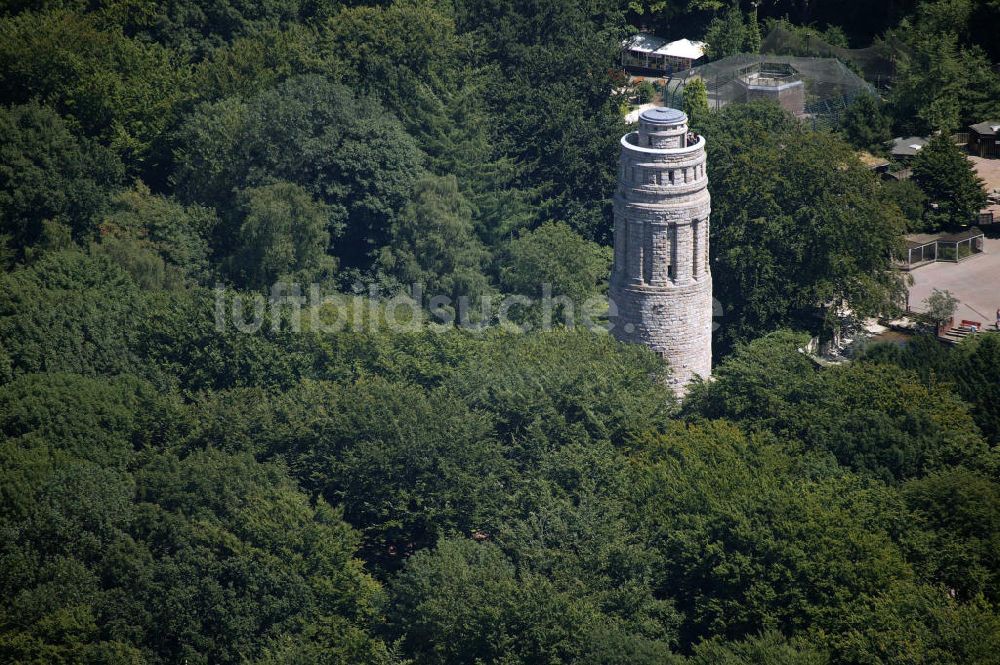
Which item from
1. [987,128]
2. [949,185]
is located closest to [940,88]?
[987,128]

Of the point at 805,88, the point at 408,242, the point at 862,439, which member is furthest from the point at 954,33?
the point at 862,439

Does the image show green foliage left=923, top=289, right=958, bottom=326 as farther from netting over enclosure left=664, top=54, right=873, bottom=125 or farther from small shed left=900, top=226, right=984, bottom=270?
netting over enclosure left=664, top=54, right=873, bottom=125

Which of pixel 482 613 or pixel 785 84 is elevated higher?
pixel 785 84

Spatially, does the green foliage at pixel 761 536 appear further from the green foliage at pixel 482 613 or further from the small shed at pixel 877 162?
the small shed at pixel 877 162

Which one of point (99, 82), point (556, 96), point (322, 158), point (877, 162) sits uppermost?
point (99, 82)

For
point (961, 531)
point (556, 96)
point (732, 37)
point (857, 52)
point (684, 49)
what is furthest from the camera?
point (684, 49)

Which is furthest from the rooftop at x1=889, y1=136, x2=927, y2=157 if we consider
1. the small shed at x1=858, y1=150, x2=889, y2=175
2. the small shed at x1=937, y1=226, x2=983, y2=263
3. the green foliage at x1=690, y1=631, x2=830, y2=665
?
the green foliage at x1=690, y1=631, x2=830, y2=665

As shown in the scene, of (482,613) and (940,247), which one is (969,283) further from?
(482,613)
